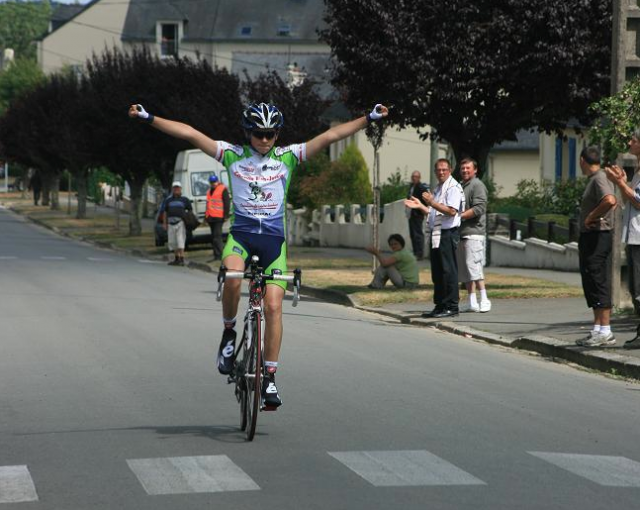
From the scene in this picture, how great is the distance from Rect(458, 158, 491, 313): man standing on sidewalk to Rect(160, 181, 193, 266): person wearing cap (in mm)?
14006

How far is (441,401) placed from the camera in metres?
10.4

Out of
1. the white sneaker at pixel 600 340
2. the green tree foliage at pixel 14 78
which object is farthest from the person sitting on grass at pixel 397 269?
the green tree foliage at pixel 14 78

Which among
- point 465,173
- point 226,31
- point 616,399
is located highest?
point 226,31

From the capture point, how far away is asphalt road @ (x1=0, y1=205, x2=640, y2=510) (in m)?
7.09

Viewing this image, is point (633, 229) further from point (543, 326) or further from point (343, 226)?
point (343, 226)

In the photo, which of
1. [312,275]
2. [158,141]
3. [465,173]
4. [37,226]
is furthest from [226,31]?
[465,173]

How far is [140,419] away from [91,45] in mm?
100135

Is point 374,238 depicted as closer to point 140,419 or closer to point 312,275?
point 312,275

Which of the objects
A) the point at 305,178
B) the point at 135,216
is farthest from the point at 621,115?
the point at 135,216

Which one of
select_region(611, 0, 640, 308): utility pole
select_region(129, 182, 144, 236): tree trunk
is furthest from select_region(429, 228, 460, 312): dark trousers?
select_region(129, 182, 144, 236): tree trunk

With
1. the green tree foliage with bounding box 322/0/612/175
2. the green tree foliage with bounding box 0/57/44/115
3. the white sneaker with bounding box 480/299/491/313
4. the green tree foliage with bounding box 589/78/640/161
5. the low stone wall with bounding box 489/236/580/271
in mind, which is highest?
the green tree foliage with bounding box 0/57/44/115

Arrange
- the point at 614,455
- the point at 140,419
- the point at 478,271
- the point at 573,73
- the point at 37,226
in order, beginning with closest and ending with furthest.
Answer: the point at 614,455, the point at 140,419, the point at 478,271, the point at 573,73, the point at 37,226

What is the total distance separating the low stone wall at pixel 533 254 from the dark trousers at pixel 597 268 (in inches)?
488

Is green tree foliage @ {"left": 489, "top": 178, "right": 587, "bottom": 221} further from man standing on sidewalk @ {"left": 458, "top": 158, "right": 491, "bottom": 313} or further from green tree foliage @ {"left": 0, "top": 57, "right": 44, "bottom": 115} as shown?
green tree foliage @ {"left": 0, "top": 57, "right": 44, "bottom": 115}
